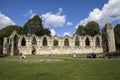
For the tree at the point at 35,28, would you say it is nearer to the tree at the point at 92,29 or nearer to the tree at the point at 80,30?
the tree at the point at 80,30

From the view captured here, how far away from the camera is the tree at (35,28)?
80.2 m

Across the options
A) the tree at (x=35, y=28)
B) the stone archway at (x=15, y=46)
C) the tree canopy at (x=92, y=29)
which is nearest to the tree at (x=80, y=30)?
the tree canopy at (x=92, y=29)

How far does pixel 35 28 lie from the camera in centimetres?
8088

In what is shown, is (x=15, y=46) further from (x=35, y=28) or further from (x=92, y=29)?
(x=92, y=29)

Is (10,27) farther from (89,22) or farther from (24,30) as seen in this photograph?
(89,22)

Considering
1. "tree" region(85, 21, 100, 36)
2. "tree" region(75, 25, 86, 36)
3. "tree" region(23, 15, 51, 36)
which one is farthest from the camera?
"tree" region(23, 15, 51, 36)

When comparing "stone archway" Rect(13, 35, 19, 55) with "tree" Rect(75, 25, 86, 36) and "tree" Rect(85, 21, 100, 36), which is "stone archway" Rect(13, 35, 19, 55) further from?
"tree" Rect(85, 21, 100, 36)

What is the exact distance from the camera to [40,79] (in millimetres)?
13109

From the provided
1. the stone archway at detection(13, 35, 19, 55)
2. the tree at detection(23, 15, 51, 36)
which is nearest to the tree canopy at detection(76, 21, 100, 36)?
the tree at detection(23, 15, 51, 36)

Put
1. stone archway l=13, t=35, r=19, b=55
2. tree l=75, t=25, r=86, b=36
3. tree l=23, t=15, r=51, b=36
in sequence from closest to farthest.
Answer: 1. stone archway l=13, t=35, r=19, b=55
2. tree l=75, t=25, r=86, b=36
3. tree l=23, t=15, r=51, b=36

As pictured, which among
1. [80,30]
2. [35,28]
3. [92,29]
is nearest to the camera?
[92,29]

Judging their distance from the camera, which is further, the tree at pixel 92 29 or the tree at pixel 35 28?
the tree at pixel 35 28

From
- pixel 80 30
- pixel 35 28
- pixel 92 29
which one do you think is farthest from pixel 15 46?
pixel 80 30

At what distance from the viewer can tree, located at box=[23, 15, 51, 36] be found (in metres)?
80.2
